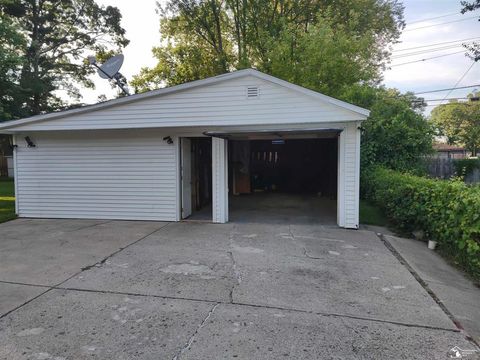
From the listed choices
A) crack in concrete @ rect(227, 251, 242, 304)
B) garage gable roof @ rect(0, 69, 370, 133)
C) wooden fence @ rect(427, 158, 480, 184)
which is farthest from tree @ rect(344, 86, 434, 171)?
crack in concrete @ rect(227, 251, 242, 304)

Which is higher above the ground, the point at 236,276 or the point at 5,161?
the point at 5,161

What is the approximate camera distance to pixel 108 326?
300 cm

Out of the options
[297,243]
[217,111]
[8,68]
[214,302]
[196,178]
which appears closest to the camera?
[214,302]

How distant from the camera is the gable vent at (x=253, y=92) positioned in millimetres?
7215

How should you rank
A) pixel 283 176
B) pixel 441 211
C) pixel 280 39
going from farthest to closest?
pixel 280 39
pixel 283 176
pixel 441 211

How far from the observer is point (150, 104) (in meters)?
7.65

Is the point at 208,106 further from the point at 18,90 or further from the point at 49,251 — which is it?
the point at 18,90

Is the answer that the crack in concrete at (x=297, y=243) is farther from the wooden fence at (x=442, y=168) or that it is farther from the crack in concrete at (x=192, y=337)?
the wooden fence at (x=442, y=168)

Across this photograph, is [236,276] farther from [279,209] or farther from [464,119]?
[464,119]

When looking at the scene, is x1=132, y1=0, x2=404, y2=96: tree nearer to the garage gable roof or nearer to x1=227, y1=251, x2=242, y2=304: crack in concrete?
the garage gable roof

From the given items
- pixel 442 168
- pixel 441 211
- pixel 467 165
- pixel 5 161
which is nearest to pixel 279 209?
pixel 441 211

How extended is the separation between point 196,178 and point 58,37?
63.7 ft

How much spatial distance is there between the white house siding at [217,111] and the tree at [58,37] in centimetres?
1345

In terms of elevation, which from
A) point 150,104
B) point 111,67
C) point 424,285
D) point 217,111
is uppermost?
point 111,67
